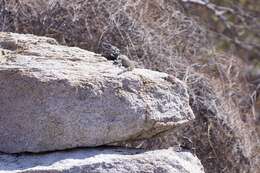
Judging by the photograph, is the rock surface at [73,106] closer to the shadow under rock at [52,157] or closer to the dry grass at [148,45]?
the shadow under rock at [52,157]

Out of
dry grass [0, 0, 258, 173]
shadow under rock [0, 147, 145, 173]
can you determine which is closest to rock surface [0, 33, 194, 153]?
shadow under rock [0, 147, 145, 173]

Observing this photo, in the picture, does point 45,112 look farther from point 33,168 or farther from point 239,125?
point 239,125

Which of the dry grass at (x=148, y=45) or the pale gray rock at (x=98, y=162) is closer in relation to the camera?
the pale gray rock at (x=98, y=162)

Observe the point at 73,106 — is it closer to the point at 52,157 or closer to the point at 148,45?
the point at 52,157

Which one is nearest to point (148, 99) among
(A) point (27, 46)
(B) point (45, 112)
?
(B) point (45, 112)

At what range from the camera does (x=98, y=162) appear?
2740 mm

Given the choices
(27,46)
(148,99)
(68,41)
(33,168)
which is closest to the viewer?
(33,168)

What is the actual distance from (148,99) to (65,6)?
134 cm

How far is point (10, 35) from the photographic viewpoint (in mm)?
3342

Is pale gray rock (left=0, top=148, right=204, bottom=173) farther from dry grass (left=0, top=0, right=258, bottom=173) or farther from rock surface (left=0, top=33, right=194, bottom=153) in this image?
dry grass (left=0, top=0, right=258, bottom=173)

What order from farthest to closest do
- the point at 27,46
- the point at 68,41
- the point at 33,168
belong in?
the point at 68,41 → the point at 27,46 → the point at 33,168

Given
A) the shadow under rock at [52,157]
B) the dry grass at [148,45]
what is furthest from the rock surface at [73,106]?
the dry grass at [148,45]

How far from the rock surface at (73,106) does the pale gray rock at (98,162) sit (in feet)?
0.13

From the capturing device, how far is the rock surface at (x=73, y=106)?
2.80 m
